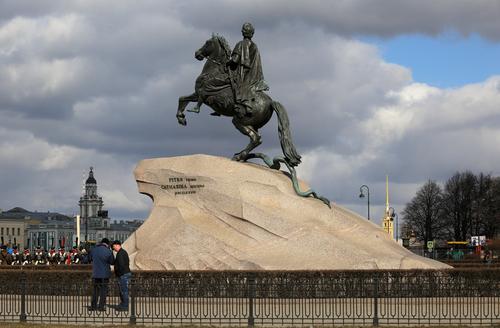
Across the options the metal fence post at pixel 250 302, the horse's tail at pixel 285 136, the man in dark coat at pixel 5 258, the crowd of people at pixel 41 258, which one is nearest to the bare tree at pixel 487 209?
the crowd of people at pixel 41 258

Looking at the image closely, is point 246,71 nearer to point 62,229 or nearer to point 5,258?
point 5,258

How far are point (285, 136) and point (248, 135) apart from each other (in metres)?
0.99

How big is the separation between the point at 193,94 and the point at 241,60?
1773mm

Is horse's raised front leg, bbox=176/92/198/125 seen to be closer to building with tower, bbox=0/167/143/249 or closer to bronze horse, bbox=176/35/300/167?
bronze horse, bbox=176/35/300/167

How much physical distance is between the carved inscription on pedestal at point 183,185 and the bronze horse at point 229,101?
1.91 m

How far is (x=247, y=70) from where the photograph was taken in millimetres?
25828

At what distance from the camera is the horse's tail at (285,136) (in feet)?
85.1

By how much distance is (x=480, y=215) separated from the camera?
84062mm

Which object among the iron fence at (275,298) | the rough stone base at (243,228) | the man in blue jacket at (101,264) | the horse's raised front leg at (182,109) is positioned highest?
the horse's raised front leg at (182,109)

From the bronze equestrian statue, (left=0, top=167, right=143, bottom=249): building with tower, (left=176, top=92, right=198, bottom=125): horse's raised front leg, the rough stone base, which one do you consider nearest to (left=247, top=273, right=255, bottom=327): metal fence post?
the rough stone base

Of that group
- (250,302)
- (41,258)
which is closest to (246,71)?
(250,302)

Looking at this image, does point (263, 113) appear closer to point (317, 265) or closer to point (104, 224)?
point (317, 265)

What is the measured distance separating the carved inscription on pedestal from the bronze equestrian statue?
1.91 metres

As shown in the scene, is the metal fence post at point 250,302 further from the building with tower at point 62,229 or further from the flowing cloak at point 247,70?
the building with tower at point 62,229
